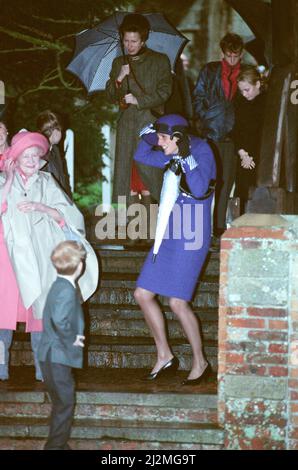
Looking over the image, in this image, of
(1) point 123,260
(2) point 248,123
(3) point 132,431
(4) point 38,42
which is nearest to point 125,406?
(3) point 132,431

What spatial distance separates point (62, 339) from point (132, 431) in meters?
1.00

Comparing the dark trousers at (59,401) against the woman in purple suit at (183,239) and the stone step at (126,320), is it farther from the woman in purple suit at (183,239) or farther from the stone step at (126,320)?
the stone step at (126,320)

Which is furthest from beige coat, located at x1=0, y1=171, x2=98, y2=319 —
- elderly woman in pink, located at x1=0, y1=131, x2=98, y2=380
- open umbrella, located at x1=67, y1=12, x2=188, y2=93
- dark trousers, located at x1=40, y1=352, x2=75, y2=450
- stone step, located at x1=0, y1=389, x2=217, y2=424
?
open umbrella, located at x1=67, y1=12, x2=188, y2=93

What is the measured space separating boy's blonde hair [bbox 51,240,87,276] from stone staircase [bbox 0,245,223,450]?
1231 mm

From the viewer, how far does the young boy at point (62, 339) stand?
6137 millimetres

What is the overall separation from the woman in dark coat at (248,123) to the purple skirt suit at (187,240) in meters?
1.49

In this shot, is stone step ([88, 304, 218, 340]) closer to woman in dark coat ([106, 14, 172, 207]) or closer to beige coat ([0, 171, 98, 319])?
beige coat ([0, 171, 98, 319])

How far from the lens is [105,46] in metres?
9.41

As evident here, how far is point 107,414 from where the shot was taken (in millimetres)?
6902

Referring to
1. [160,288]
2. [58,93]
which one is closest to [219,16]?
[58,93]

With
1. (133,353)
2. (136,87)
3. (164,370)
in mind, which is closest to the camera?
(164,370)

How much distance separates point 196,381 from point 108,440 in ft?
3.01

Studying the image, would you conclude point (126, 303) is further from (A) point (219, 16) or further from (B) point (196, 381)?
(A) point (219, 16)

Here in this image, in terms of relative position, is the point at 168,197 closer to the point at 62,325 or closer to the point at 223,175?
the point at 62,325
